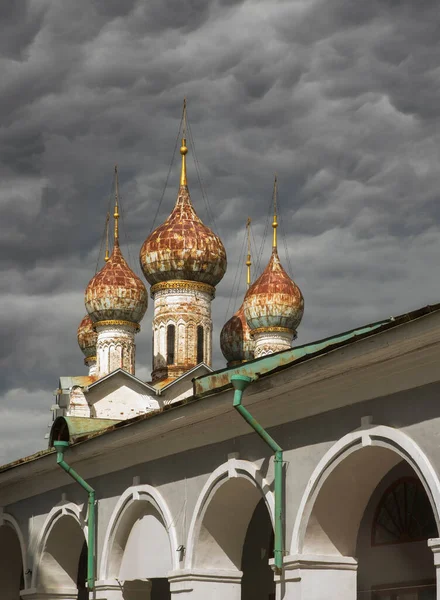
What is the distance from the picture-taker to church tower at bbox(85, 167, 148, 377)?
37.1m

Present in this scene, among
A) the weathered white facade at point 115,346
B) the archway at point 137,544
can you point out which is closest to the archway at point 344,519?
the archway at point 137,544

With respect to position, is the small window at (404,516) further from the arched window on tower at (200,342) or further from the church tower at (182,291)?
the arched window on tower at (200,342)

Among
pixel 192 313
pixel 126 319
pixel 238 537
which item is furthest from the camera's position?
pixel 126 319

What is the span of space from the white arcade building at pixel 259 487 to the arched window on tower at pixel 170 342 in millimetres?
13685

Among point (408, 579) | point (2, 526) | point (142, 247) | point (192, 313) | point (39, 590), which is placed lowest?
point (408, 579)

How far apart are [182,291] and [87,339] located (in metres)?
10.6

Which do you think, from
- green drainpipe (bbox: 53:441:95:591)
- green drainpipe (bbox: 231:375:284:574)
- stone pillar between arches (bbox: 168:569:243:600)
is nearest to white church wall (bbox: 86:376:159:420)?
green drainpipe (bbox: 53:441:95:591)

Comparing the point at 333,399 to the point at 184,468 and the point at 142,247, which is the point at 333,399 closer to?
the point at 184,468

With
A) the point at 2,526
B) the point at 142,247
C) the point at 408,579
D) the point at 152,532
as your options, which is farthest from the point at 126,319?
the point at 408,579

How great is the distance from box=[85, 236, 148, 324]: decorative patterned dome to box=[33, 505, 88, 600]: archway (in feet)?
62.0

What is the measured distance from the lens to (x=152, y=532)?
50.7 feet

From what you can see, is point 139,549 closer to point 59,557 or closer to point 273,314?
point 59,557

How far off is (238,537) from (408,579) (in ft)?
7.59

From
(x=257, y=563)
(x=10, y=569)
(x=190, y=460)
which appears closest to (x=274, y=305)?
(x=10, y=569)
